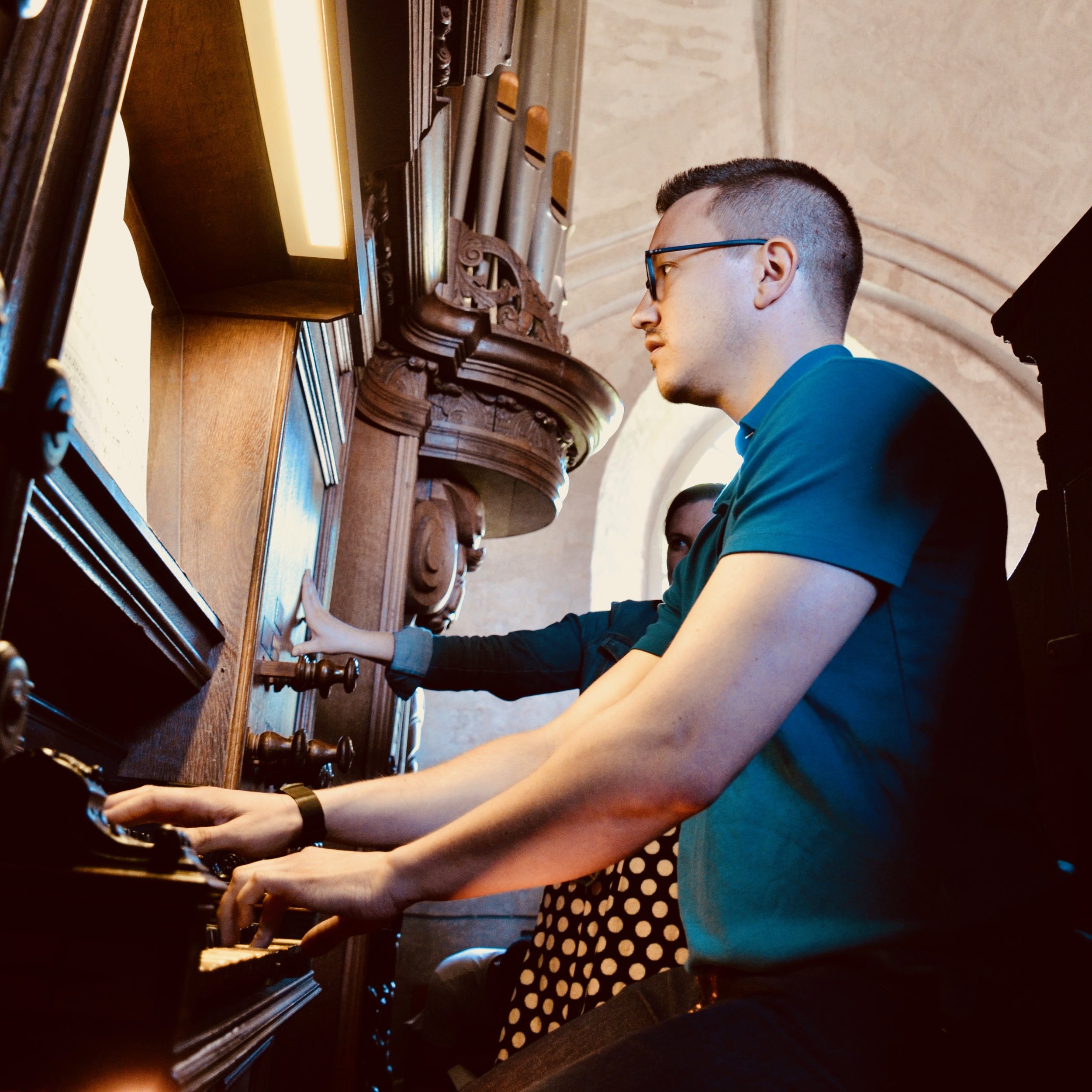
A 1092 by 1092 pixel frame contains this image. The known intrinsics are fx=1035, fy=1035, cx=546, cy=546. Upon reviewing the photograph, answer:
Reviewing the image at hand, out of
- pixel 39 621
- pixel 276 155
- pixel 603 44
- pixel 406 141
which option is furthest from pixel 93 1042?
pixel 603 44

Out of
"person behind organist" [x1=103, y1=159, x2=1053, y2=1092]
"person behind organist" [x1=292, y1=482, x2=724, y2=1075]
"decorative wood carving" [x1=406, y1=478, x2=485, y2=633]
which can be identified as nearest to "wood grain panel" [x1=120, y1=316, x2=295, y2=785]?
"person behind organist" [x1=103, y1=159, x2=1053, y2=1092]

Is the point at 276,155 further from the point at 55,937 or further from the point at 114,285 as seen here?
the point at 55,937

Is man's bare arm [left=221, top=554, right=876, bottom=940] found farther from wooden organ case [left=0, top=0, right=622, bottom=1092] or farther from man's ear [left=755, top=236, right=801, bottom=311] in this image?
man's ear [left=755, top=236, right=801, bottom=311]

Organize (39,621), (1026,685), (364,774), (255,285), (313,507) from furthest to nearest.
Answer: (364,774) → (1026,685) → (313,507) → (255,285) → (39,621)

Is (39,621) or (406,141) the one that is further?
(406,141)

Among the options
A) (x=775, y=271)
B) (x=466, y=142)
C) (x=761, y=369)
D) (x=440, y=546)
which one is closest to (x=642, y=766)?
(x=761, y=369)

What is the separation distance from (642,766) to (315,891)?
0.33 meters

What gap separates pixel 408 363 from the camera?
2762 mm

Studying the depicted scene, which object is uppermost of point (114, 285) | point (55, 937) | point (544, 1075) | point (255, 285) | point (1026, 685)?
point (255, 285)

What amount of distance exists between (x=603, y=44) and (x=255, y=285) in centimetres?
664

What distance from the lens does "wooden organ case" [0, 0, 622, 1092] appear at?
682 millimetres

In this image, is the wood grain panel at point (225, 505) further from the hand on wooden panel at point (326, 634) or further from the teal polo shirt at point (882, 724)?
the teal polo shirt at point (882, 724)

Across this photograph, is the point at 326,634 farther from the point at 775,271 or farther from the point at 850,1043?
the point at 850,1043

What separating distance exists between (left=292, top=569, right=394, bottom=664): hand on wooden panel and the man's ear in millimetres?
1175
